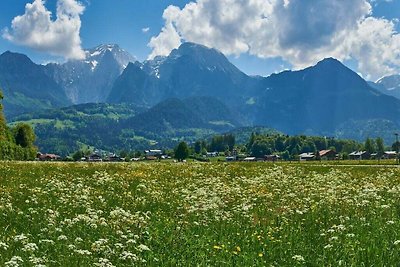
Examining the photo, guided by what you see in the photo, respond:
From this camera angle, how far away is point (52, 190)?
2064 cm

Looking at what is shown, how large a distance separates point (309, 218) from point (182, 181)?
1190cm

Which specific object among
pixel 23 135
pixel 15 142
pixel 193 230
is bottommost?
pixel 193 230

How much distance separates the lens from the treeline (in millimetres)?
82669

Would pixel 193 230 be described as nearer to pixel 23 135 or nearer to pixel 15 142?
pixel 15 142

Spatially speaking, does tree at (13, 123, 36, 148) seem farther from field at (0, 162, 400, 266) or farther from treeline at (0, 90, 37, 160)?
field at (0, 162, 400, 266)

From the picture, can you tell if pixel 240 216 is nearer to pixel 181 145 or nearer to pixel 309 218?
pixel 309 218

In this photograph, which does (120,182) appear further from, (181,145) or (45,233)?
(181,145)

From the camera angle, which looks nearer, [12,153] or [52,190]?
[52,190]

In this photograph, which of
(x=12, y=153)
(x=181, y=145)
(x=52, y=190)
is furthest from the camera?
(x=181, y=145)

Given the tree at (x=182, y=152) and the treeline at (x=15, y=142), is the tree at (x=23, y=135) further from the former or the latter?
the tree at (x=182, y=152)

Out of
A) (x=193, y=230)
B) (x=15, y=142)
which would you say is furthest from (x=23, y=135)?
(x=193, y=230)

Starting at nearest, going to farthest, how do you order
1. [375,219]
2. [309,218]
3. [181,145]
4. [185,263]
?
1. [185,263]
2. [375,219]
3. [309,218]
4. [181,145]

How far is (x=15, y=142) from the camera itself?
118000 millimetres

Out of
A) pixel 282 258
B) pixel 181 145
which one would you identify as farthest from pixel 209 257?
pixel 181 145
